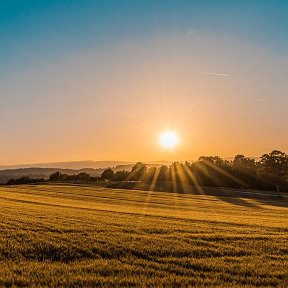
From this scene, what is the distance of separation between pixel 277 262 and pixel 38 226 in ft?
40.5

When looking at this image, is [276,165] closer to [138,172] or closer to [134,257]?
[138,172]

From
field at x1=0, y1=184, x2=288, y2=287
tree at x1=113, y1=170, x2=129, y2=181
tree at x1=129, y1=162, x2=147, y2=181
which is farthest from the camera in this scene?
tree at x1=113, y1=170, x2=129, y2=181

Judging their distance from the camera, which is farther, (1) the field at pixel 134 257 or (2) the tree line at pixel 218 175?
(2) the tree line at pixel 218 175

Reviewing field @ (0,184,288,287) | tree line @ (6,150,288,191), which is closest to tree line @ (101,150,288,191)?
tree line @ (6,150,288,191)

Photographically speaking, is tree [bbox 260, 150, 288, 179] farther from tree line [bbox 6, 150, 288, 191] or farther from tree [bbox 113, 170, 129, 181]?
tree [bbox 113, 170, 129, 181]

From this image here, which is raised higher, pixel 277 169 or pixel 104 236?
pixel 277 169

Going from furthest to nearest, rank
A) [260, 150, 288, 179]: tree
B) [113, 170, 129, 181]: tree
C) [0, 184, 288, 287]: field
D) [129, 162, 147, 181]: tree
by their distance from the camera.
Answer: [113, 170, 129, 181]: tree < [129, 162, 147, 181]: tree < [260, 150, 288, 179]: tree < [0, 184, 288, 287]: field

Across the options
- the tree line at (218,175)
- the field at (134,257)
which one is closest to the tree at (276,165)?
the tree line at (218,175)

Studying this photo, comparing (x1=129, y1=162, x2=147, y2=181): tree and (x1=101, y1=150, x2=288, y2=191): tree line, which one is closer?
(x1=101, y1=150, x2=288, y2=191): tree line

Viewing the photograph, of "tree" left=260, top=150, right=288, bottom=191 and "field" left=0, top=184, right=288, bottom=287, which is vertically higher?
"tree" left=260, top=150, right=288, bottom=191

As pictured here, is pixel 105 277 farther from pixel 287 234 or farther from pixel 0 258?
pixel 287 234

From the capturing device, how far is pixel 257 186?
122m

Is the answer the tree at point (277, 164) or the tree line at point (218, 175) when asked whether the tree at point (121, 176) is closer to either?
the tree line at point (218, 175)

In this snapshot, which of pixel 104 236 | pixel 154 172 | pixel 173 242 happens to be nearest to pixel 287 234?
pixel 173 242
